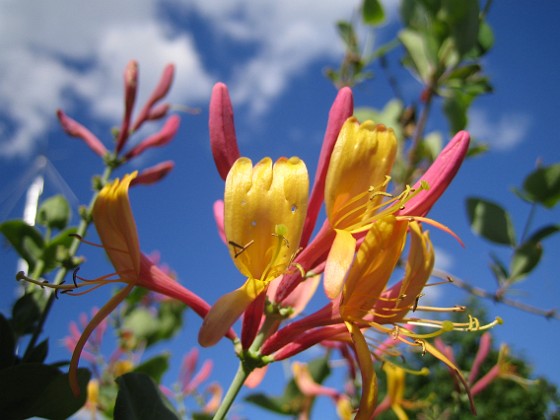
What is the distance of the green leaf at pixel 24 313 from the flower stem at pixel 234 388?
0.36 m

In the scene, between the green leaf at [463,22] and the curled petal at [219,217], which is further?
the green leaf at [463,22]

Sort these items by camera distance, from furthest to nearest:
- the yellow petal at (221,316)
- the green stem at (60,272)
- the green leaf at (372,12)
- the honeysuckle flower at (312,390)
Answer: the green leaf at (372,12)
the honeysuckle flower at (312,390)
the green stem at (60,272)
the yellow petal at (221,316)

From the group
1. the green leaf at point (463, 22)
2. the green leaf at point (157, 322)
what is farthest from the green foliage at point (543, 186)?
the green leaf at point (157, 322)

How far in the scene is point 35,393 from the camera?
2.17 ft

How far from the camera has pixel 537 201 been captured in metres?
1.43

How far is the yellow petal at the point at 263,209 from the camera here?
62 cm

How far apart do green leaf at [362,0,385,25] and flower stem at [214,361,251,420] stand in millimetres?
1472

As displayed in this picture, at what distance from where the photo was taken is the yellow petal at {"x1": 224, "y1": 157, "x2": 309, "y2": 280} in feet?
2.04

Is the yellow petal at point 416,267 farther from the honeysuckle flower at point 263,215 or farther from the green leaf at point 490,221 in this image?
the green leaf at point 490,221

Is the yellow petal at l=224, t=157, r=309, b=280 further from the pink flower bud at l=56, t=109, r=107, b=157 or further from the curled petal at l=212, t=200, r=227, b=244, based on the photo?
the pink flower bud at l=56, t=109, r=107, b=157

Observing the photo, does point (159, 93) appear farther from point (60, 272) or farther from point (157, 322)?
point (157, 322)

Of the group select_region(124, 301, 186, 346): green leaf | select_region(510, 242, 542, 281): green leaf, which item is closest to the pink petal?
select_region(510, 242, 542, 281): green leaf

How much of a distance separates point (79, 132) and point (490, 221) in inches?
41.6

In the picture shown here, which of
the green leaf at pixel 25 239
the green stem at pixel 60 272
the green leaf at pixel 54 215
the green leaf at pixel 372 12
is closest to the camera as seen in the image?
the green stem at pixel 60 272
